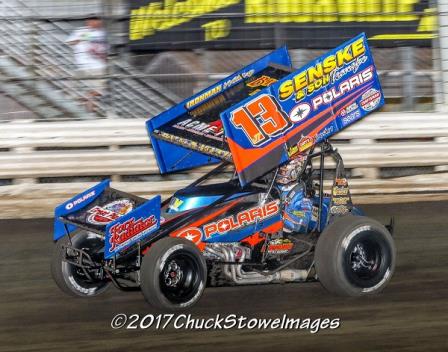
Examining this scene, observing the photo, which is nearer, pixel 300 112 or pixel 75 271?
pixel 300 112

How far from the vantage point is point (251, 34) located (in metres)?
10.8

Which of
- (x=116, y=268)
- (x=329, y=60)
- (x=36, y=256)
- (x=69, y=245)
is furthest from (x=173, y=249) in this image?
(x=36, y=256)

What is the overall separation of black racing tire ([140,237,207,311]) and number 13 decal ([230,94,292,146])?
31.4 inches

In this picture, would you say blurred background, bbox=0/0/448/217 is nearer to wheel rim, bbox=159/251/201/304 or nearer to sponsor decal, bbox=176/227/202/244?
sponsor decal, bbox=176/227/202/244

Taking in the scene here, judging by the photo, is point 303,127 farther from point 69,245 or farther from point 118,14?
point 118,14

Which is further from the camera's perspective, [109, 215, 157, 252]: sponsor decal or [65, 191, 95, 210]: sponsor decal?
[65, 191, 95, 210]: sponsor decal

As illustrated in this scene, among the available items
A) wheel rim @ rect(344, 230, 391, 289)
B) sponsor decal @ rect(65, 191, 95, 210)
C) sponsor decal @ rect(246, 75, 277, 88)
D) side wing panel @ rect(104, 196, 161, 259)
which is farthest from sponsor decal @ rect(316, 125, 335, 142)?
sponsor decal @ rect(65, 191, 95, 210)

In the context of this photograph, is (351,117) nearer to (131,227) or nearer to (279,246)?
(279,246)

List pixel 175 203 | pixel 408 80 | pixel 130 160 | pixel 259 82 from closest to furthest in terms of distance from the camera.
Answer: pixel 175 203
pixel 259 82
pixel 130 160
pixel 408 80

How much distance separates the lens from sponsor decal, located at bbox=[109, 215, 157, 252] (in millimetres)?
5633

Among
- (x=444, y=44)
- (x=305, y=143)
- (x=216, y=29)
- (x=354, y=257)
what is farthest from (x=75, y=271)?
(x=444, y=44)

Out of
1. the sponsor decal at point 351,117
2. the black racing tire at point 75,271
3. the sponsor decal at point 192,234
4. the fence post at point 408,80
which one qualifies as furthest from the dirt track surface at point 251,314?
the fence post at point 408,80

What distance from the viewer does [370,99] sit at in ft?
20.4

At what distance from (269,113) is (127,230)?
117 centimetres
